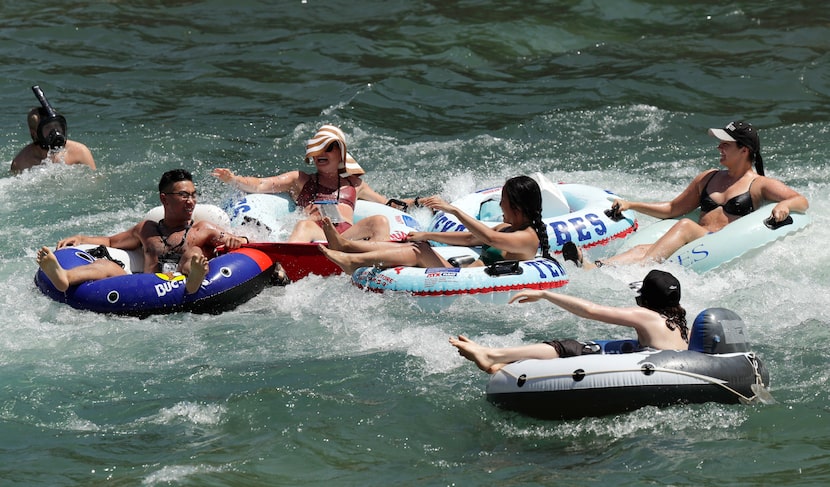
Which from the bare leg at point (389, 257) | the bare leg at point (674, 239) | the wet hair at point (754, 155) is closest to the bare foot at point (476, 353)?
the bare leg at point (389, 257)

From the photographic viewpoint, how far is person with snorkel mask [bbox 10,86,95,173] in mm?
11875

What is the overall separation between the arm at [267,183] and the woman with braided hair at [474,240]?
4.53 feet

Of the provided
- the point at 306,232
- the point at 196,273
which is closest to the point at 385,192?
the point at 306,232

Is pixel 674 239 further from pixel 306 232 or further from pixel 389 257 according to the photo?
pixel 306 232

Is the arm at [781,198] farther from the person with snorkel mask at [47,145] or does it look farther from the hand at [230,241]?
the person with snorkel mask at [47,145]

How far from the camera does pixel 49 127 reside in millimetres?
11883

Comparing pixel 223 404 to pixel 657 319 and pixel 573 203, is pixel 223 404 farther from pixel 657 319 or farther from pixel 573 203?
pixel 573 203

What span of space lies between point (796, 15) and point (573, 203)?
980 centimetres

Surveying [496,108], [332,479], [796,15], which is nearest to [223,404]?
[332,479]

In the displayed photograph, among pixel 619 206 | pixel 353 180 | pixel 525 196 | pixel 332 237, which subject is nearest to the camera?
pixel 525 196

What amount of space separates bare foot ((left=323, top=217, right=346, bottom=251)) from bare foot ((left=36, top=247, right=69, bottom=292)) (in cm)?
196

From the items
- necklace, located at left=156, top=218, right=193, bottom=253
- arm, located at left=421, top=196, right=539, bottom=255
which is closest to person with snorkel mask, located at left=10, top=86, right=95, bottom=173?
necklace, located at left=156, top=218, right=193, bottom=253

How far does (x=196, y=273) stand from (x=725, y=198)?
453cm

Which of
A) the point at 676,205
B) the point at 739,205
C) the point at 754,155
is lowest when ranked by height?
the point at 676,205
